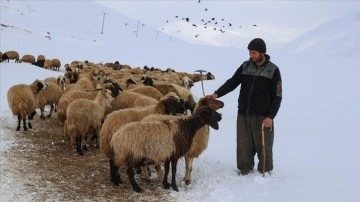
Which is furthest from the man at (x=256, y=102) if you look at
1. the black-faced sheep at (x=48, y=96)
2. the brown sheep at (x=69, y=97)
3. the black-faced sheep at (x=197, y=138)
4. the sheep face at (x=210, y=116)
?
the black-faced sheep at (x=48, y=96)

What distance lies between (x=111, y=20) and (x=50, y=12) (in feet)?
57.5

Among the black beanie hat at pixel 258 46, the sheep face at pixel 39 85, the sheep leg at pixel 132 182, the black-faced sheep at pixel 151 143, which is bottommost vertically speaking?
the sheep leg at pixel 132 182

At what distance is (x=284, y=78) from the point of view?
105 feet

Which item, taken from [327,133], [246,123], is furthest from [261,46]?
[327,133]

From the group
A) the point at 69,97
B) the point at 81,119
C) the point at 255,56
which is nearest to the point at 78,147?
the point at 81,119

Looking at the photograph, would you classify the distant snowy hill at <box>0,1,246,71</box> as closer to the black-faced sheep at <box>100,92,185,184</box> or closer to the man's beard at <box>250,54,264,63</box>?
the black-faced sheep at <box>100,92,185,184</box>

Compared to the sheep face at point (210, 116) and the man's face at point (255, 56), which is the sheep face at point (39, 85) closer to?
the sheep face at point (210, 116)

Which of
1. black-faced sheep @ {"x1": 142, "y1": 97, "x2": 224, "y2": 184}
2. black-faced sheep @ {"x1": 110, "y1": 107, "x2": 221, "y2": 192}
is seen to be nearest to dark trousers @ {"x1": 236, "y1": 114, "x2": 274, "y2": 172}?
black-faced sheep @ {"x1": 142, "y1": 97, "x2": 224, "y2": 184}

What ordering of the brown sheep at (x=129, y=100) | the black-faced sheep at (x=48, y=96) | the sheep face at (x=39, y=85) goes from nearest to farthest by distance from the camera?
1. the brown sheep at (x=129, y=100)
2. the sheep face at (x=39, y=85)
3. the black-faced sheep at (x=48, y=96)

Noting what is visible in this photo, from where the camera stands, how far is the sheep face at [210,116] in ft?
22.6

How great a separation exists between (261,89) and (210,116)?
0.96 metres

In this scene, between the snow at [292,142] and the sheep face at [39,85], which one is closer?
the snow at [292,142]

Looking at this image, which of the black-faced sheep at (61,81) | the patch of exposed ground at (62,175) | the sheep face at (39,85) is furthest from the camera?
the black-faced sheep at (61,81)

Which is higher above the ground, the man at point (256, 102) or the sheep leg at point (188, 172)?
the man at point (256, 102)
